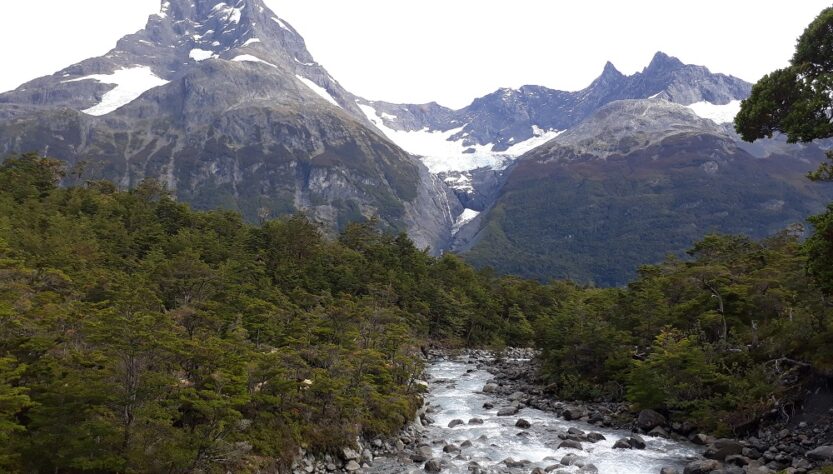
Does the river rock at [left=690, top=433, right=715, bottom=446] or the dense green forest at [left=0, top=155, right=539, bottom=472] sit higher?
the dense green forest at [left=0, top=155, right=539, bottom=472]

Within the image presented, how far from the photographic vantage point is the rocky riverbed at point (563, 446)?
25312 mm

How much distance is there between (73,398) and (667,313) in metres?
41.8

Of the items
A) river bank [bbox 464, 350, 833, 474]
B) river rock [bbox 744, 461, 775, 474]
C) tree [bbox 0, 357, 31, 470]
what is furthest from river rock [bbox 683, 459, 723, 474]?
tree [bbox 0, 357, 31, 470]

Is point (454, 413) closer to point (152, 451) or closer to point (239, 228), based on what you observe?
point (152, 451)

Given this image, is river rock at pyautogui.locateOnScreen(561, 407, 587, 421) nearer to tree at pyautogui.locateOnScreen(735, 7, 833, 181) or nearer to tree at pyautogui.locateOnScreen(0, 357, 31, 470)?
tree at pyautogui.locateOnScreen(735, 7, 833, 181)

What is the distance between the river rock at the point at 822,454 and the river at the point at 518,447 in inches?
216

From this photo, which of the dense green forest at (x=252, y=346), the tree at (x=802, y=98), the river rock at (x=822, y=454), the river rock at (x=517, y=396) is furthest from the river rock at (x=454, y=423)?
the tree at (x=802, y=98)

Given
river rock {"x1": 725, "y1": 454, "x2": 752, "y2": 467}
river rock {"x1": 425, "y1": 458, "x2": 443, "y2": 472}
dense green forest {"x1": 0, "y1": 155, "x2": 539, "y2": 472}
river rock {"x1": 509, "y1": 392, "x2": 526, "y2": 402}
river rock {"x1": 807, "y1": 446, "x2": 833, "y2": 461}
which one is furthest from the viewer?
river rock {"x1": 509, "y1": 392, "x2": 526, "y2": 402}

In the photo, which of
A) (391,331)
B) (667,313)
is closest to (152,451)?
(391,331)

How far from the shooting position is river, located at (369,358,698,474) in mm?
27172

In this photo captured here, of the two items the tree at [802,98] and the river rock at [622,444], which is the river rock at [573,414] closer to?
the river rock at [622,444]

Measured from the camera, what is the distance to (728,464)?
82.2 feet

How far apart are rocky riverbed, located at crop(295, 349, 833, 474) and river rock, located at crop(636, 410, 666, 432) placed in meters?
0.06

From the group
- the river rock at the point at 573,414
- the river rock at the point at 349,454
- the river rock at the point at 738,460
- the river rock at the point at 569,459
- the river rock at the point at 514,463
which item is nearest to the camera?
the river rock at the point at 738,460
